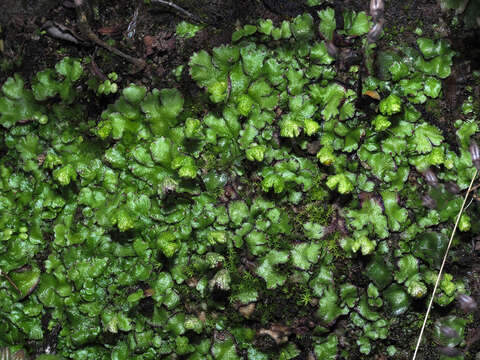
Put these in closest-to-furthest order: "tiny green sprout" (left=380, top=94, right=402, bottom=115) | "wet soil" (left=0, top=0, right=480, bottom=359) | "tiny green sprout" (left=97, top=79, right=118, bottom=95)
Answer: "tiny green sprout" (left=380, top=94, right=402, bottom=115)
"wet soil" (left=0, top=0, right=480, bottom=359)
"tiny green sprout" (left=97, top=79, right=118, bottom=95)

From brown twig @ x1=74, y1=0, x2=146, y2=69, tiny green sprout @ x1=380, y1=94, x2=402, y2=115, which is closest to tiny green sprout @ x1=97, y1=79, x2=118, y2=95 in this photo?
brown twig @ x1=74, y1=0, x2=146, y2=69

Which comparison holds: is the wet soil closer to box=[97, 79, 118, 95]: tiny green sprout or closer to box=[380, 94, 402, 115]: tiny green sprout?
box=[97, 79, 118, 95]: tiny green sprout

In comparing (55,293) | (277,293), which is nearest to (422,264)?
(277,293)

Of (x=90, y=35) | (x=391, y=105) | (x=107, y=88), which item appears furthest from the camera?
(x=90, y=35)

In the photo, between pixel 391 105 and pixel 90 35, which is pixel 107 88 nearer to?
pixel 90 35

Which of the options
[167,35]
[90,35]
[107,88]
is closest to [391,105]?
[167,35]

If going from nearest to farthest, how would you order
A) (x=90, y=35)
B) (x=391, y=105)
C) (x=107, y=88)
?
(x=391, y=105)
(x=107, y=88)
(x=90, y=35)

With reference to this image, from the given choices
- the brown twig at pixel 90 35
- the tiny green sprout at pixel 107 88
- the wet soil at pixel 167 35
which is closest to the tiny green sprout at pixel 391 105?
the wet soil at pixel 167 35

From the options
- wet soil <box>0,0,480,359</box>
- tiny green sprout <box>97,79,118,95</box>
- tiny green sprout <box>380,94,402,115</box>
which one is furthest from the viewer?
tiny green sprout <box>97,79,118,95</box>

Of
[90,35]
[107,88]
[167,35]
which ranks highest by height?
[167,35]
